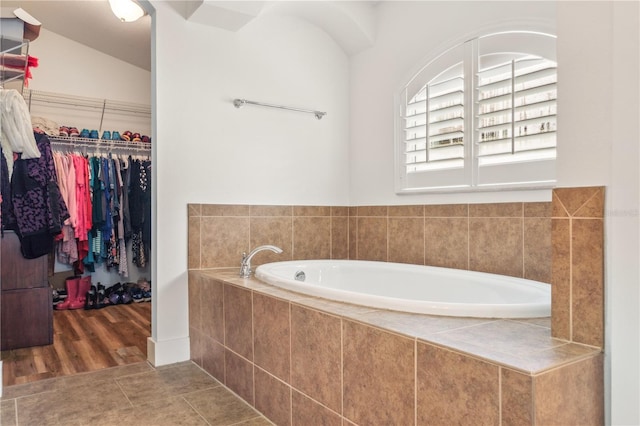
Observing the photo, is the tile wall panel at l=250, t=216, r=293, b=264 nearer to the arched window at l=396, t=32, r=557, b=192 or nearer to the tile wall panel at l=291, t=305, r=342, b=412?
the arched window at l=396, t=32, r=557, b=192

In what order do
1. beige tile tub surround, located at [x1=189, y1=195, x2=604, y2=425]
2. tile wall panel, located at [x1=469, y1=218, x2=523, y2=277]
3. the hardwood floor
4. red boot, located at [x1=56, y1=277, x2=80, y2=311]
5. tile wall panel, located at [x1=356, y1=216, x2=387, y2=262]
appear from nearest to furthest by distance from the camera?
beige tile tub surround, located at [x1=189, y1=195, x2=604, y2=425]
tile wall panel, located at [x1=469, y1=218, x2=523, y2=277]
the hardwood floor
tile wall panel, located at [x1=356, y1=216, x2=387, y2=262]
red boot, located at [x1=56, y1=277, x2=80, y2=311]

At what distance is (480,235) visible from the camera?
2443 mm

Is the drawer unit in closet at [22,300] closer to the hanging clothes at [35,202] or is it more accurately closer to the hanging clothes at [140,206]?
the hanging clothes at [35,202]

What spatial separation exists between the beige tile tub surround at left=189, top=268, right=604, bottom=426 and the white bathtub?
47mm

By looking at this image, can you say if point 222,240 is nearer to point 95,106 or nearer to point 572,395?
point 572,395

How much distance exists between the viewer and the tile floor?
189cm

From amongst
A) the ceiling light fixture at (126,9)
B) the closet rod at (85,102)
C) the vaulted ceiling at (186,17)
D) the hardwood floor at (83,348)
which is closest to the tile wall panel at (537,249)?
the vaulted ceiling at (186,17)

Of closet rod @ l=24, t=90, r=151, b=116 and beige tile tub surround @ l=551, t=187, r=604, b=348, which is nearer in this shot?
beige tile tub surround @ l=551, t=187, r=604, b=348

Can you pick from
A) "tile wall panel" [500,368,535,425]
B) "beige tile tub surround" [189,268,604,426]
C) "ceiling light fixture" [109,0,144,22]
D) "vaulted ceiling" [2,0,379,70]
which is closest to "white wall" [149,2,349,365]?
"vaulted ceiling" [2,0,379,70]

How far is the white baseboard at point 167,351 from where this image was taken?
2566mm

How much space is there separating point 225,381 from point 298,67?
215 centimetres

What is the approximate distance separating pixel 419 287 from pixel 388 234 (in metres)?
0.57

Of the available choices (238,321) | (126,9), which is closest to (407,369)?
(238,321)

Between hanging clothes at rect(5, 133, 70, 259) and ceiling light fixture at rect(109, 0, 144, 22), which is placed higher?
ceiling light fixture at rect(109, 0, 144, 22)
